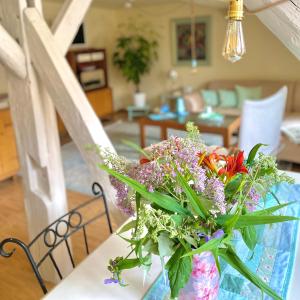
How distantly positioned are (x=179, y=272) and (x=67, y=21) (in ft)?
4.91

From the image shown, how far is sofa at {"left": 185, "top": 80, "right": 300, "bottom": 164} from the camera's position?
11.9ft

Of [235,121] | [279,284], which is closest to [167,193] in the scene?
[279,284]

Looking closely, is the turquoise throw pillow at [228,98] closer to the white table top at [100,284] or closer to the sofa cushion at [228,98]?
the sofa cushion at [228,98]

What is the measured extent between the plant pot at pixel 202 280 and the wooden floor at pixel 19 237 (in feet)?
5.13

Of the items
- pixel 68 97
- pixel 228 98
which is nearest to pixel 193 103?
pixel 228 98

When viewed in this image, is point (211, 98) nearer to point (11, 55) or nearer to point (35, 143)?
point (35, 143)

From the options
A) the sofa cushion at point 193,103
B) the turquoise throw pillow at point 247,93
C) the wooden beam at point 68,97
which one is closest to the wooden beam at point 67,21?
the wooden beam at point 68,97

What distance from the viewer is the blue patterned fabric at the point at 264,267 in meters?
0.91

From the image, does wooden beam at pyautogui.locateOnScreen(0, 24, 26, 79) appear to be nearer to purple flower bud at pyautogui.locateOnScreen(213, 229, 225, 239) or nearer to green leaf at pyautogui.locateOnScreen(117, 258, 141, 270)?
green leaf at pyautogui.locateOnScreen(117, 258, 141, 270)

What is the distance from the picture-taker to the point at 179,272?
73cm

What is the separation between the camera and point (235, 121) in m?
3.86

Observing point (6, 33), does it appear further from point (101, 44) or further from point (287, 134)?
point (101, 44)

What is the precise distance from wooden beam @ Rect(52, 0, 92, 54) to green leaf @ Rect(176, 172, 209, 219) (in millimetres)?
1314

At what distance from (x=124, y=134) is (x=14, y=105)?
11.6 feet
